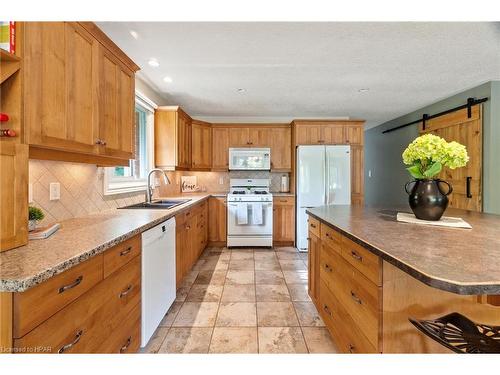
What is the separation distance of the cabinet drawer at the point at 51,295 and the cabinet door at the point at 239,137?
3697mm

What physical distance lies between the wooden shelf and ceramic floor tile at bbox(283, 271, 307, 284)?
2.79 meters

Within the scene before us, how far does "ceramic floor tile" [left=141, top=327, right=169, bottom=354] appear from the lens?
1.68 m

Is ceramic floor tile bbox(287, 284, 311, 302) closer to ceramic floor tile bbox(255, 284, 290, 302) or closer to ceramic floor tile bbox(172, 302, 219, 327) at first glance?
ceramic floor tile bbox(255, 284, 290, 302)

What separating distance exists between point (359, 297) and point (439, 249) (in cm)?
45

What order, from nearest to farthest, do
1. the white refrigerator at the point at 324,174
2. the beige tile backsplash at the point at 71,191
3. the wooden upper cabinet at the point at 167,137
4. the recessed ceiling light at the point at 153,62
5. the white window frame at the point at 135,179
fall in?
the beige tile backsplash at the point at 71,191 < the white window frame at the point at 135,179 < the recessed ceiling light at the point at 153,62 < the wooden upper cabinet at the point at 167,137 < the white refrigerator at the point at 324,174

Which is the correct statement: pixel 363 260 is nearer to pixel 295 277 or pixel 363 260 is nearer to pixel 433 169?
pixel 433 169

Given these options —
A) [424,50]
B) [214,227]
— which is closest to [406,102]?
[424,50]

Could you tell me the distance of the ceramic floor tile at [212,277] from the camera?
2793 millimetres

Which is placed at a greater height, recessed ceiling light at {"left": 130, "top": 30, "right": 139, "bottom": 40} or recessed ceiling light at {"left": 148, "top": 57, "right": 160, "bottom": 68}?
recessed ceiling light at {"left": 148, "top": 57, "right": 160, "bottom": 68}

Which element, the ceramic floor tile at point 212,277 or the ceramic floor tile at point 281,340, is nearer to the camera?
the ceramic floor tile at point 281,340

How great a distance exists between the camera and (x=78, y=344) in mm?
970

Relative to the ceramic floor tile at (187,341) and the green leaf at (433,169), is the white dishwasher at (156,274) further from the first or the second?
the green leaf at (433,169)

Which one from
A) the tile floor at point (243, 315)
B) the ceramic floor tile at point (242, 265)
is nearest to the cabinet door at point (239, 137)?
the ceramic floor tile at point (242, 265)

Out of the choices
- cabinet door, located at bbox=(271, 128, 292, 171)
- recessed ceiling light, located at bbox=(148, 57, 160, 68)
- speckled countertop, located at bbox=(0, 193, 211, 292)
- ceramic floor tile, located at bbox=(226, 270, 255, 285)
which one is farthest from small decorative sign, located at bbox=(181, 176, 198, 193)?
speckled countertop, located at bbox=(0, 193, 211, 292)
